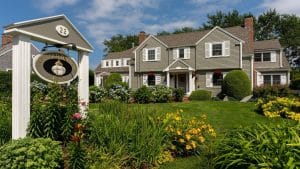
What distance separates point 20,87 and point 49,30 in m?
1.38

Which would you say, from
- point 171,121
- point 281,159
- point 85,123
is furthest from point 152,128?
point 281,159

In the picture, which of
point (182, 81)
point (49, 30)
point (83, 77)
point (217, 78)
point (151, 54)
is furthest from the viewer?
point (151, 54)

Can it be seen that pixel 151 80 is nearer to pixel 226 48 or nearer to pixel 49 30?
pixel 226 48

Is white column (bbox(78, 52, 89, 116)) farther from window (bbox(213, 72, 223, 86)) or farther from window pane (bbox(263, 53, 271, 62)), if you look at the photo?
window pane (bbox(263, 53, 271, 62))

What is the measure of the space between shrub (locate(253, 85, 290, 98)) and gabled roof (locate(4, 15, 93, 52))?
17.1 meters

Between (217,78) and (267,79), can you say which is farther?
(267,79)

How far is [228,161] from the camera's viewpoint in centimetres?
444

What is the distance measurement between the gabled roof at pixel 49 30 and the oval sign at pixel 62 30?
0.06m

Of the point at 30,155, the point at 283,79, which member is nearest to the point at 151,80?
the point at 283,79

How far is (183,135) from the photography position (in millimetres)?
6266

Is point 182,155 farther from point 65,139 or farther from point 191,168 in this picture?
point 65,139

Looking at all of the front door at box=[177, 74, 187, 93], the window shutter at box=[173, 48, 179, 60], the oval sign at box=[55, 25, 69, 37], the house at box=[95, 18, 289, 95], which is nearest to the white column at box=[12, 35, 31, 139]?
the oval sign at box=[55, 25, 69, 37]

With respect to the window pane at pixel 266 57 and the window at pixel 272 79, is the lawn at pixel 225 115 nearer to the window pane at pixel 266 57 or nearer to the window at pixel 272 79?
the window at pixel 272 79

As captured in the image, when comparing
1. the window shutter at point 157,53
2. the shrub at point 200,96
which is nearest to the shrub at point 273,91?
the shrub at point 200,96
